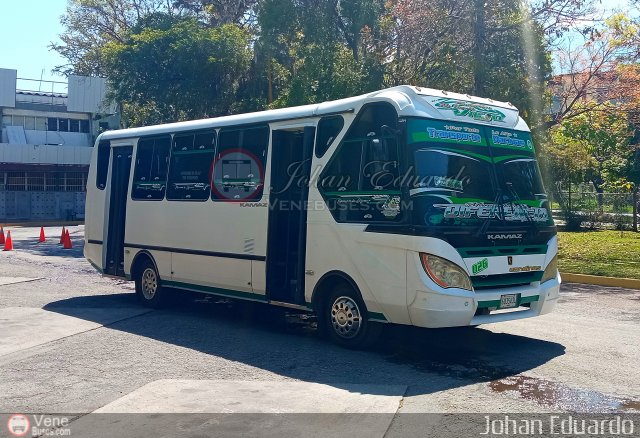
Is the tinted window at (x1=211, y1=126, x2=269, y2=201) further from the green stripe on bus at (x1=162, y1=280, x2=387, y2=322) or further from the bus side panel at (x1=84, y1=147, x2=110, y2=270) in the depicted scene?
the bus side panel at (x1=84, y1=147, x2=110, y2=270)

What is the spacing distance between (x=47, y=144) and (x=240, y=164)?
37182 millimetres

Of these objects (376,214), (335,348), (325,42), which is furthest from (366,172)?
(325,42)

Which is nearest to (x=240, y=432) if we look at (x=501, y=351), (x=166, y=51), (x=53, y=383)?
(x=53, y=383)

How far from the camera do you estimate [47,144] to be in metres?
44.5

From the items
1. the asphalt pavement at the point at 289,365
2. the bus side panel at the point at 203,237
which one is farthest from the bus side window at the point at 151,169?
the asphalt pavement at the point at 289,365

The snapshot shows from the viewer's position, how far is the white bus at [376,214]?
837cm

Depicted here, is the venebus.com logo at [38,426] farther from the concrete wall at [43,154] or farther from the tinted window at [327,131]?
the concrete wall at [43,154]

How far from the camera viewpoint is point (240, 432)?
20.1 ft

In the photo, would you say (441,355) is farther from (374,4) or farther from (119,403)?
(374,4)

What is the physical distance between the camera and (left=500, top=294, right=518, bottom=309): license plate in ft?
28.3

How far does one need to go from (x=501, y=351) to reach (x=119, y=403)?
454 cm

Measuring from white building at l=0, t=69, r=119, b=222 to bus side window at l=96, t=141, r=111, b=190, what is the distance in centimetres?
2819

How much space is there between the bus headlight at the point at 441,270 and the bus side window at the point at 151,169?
565 cm

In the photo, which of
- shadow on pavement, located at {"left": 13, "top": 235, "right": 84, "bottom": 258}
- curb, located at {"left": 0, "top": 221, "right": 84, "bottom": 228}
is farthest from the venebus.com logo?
curb, located at {"left": 0, "top": 221, "right": 84, "bottom": 228}
